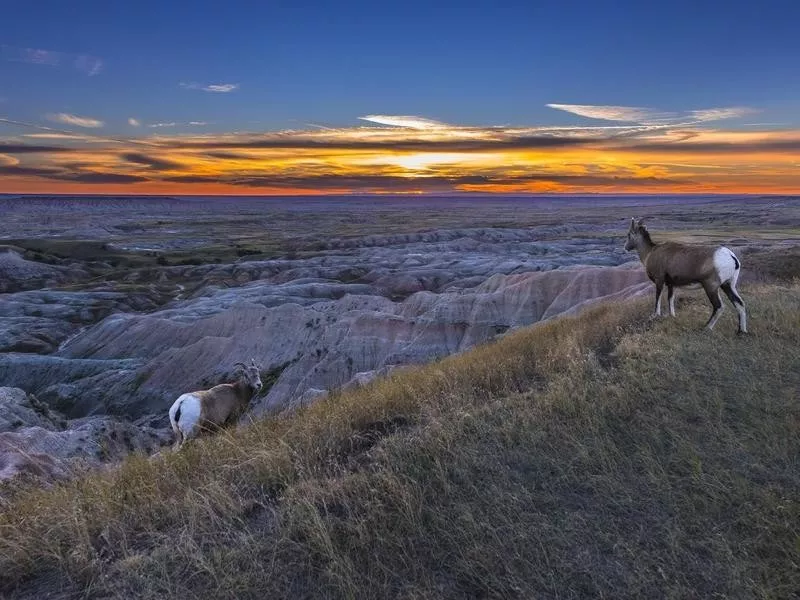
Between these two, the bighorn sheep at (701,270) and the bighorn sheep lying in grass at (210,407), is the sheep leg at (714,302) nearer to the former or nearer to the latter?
the bighorn sheep at (701,270)

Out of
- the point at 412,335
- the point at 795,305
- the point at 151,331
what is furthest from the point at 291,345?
the point at 795,305

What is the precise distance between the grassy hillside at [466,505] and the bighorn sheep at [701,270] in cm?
251

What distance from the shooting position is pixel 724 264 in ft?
32.2

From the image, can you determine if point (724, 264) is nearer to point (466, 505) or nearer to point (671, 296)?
point (671, 296)

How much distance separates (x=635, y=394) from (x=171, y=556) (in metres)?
5.41

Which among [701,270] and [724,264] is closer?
[724,264]

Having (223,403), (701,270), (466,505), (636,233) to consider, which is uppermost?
(636,233)

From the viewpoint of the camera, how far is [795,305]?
12.0 m

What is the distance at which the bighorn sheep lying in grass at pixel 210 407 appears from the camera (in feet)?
39.7

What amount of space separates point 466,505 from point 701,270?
24.8 ft

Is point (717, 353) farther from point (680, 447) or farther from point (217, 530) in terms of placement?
point (217, 530)

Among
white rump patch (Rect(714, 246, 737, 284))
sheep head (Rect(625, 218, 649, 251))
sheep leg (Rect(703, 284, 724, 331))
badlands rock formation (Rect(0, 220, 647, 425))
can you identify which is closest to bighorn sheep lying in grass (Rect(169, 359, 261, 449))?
sheep head (Rect(625, 218, 649, 251))

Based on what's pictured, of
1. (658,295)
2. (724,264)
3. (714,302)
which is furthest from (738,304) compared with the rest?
(658,295)

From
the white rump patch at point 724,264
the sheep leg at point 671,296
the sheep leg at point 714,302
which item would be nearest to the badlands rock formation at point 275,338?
the sheep leg at point 671,296
